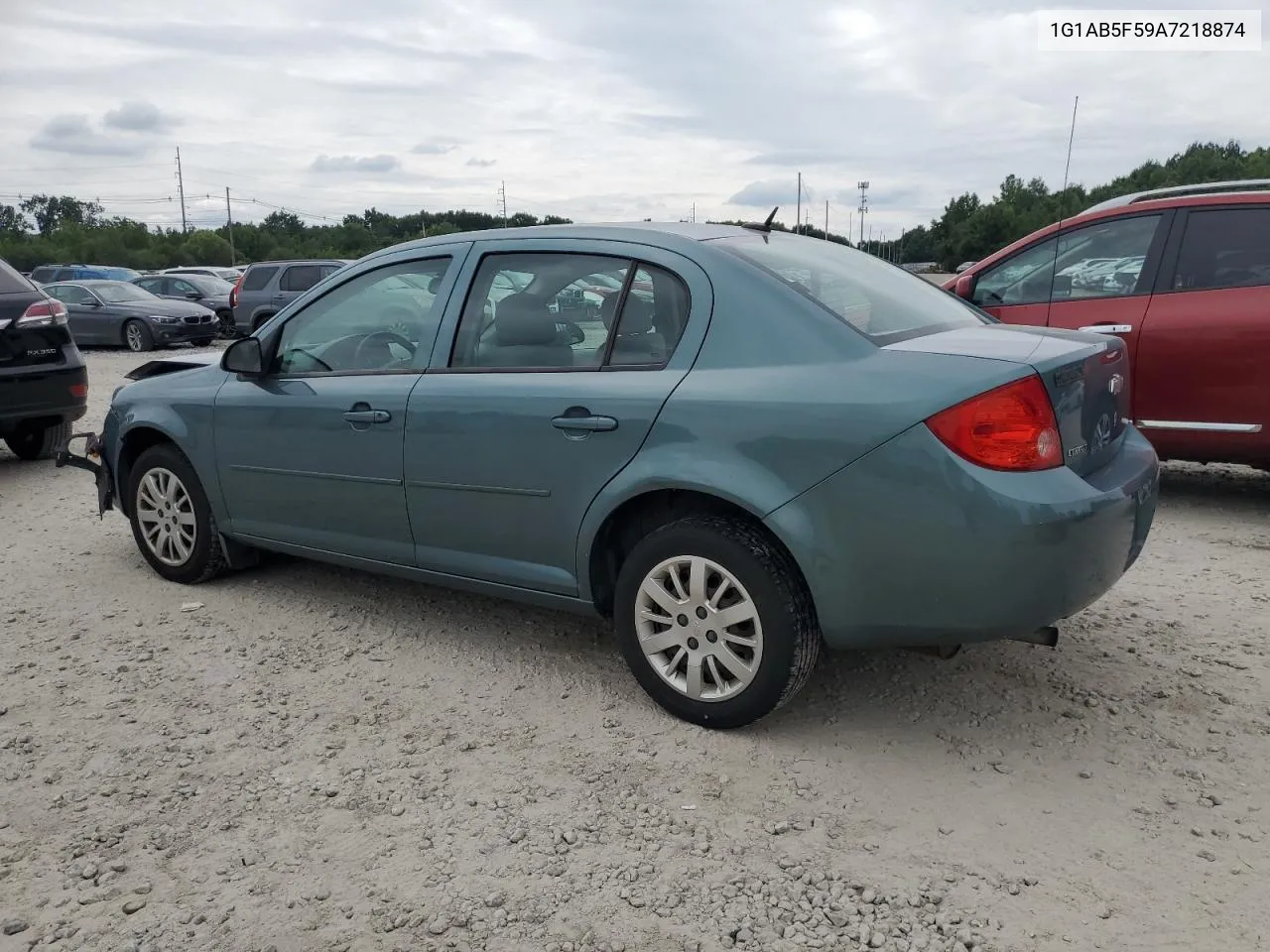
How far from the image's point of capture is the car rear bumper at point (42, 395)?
727 cm

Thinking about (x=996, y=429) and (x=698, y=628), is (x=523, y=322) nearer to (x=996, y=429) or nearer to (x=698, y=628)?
(x=698, y=628)

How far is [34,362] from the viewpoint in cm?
739

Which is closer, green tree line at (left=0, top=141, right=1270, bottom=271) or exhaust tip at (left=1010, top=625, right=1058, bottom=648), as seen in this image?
exhaust tip at (left=1010, top=625, right=1058, bottom=648)

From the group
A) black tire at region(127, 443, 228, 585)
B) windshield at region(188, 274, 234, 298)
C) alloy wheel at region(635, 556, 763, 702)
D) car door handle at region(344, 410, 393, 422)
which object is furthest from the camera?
windshield at region(188, 274, 234, 298)

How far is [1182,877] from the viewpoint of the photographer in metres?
2.55

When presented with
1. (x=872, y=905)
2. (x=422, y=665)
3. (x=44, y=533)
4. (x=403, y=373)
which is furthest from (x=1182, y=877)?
(x=44, y=533)

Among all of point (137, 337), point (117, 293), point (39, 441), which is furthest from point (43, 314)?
point (117, 293)

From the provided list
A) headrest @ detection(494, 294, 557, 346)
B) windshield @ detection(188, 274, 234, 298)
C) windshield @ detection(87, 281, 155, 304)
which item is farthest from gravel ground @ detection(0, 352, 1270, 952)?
windshield @ detection(188, 274, 234, 298)

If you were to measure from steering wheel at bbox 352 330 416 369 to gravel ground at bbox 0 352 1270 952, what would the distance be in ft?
3.70

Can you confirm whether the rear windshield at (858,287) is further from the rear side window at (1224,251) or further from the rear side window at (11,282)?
the rear side window at (11,282)

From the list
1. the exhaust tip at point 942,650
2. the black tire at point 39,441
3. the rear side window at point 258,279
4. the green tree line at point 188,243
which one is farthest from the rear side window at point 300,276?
the green tree line at point 188,243

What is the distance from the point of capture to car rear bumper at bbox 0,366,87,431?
727cm

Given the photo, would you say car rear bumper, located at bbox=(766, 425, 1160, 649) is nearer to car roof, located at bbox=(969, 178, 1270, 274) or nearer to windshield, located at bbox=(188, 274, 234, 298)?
car roof, located at bbox=(969, 178, 1270, 274)

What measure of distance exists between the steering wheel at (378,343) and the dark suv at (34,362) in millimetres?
4375
